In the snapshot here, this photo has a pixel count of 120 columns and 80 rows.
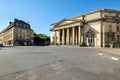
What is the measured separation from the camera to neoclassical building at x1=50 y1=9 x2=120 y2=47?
139ft

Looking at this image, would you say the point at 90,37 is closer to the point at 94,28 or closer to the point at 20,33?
the point at 94,28

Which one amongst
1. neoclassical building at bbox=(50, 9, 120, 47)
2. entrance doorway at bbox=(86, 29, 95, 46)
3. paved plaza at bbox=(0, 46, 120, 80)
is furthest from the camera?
entrance doorway at bbox=(86, 29, 95, 46)

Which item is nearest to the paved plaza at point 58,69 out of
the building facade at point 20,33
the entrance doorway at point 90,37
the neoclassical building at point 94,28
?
the neoclassical building at point 94,28

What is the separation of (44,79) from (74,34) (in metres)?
48.5

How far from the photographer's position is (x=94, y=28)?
45500 mm

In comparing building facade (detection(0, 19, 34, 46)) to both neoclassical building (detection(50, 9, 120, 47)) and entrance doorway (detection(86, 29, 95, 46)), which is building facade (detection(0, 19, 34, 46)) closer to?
neoclassical building (detection(50, 9, 120, 47))

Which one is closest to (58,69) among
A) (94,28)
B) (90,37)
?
(94,28)

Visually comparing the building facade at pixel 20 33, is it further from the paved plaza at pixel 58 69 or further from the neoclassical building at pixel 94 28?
the paved plaza at pixel 58 69

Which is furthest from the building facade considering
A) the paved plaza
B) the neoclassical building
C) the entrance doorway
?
the paved plaza

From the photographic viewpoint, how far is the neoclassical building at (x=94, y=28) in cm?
4241

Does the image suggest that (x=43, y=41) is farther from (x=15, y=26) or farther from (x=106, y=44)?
(x=106, y=44)

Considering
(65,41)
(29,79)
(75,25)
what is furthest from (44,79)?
(65,41)

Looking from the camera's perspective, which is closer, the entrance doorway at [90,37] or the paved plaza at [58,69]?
the paved plaza at [58,69]

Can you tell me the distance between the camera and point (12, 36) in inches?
2771
